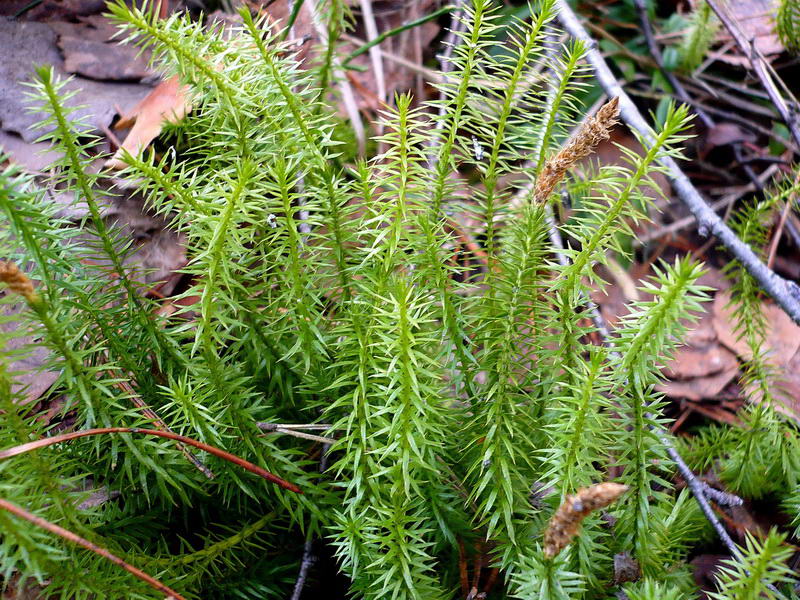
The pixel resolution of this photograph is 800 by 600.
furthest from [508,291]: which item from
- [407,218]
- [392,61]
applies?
[392,61]

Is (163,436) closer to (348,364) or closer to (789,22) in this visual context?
(348,364)

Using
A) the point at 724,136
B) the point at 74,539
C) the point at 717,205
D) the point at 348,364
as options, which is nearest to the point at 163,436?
the point at 74,539

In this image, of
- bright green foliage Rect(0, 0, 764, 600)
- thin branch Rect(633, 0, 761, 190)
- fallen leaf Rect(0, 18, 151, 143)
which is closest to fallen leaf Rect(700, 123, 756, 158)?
thin branch Rect(633, 0, 761, 190)

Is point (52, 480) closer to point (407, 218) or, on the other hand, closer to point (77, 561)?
point (77, 561)

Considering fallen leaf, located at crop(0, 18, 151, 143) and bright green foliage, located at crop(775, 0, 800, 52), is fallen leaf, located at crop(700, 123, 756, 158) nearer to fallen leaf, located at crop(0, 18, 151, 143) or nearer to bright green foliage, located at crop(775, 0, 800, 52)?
bright green foliage, located at crop(775, 0, 800, 52)

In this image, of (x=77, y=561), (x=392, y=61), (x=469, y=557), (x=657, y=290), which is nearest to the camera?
(x=657, y=290)

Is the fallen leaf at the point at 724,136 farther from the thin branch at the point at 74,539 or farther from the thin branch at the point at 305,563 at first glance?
the thin branch at the point at 74,539
